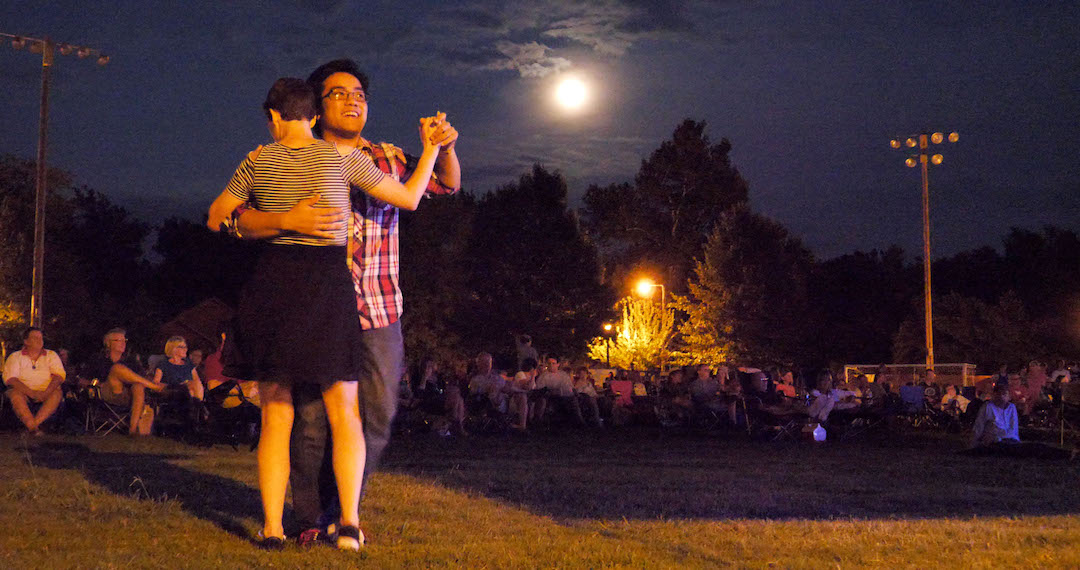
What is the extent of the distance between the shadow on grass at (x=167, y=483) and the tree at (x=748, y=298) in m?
46.4

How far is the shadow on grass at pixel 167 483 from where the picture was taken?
16.2ft

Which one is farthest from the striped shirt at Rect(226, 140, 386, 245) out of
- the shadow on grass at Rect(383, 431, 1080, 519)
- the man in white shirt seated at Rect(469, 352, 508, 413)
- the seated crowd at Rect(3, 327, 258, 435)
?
the man in white shirt seated at Rect(469, 352, 508, 413)

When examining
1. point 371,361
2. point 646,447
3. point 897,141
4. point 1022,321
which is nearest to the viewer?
point 371,361

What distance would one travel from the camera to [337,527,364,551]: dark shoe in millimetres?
3873

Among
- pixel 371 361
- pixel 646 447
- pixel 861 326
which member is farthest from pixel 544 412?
pixel 861 326

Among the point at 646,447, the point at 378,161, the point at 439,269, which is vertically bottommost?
the point at 646,447

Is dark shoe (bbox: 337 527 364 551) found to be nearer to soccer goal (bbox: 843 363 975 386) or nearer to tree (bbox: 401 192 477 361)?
soccer goal (bbox: 843 363 975 386)

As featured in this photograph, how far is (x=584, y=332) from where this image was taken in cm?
4572

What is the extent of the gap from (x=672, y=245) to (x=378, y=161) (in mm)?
55381

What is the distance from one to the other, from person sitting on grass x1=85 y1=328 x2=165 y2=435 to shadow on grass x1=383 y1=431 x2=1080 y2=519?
9.90 feet

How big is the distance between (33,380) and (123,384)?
1.07 metres

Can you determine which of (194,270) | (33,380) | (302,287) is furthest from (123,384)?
(194,270)

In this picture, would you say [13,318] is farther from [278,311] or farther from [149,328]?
[278,311]

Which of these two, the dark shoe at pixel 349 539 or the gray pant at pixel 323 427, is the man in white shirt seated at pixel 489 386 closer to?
the gray pant at pixel 323 427
